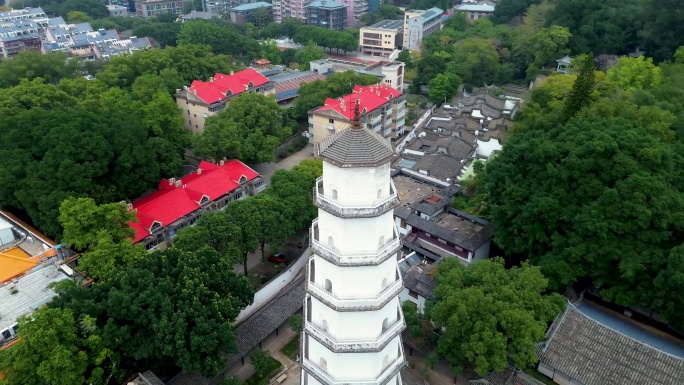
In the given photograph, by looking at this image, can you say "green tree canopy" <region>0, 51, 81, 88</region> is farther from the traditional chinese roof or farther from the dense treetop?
the traditional chinese roof

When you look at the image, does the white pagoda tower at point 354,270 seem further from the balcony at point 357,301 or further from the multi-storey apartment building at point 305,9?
the multi-storey apartment building at point 305,9

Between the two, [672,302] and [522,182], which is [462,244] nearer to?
[522,182]

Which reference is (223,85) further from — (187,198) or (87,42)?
(87,42)

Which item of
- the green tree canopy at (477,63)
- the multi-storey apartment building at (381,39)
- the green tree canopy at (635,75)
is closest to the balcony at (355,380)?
the green tree canopy at (635,75)

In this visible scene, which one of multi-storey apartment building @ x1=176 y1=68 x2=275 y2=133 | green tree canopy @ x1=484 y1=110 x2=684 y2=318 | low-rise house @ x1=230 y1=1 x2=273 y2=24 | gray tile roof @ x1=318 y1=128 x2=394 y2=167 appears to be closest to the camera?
gray tile roof @ x1=318 y1=128 x2=394 y2=167

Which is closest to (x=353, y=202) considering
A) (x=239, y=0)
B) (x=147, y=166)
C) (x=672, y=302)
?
(x=672, y=302)

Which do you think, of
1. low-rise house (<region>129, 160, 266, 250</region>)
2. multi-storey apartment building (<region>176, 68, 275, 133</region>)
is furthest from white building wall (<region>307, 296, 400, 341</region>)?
multi-storey apartment building (<region>176, 68, 275, 133</region>)
